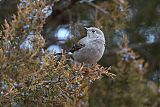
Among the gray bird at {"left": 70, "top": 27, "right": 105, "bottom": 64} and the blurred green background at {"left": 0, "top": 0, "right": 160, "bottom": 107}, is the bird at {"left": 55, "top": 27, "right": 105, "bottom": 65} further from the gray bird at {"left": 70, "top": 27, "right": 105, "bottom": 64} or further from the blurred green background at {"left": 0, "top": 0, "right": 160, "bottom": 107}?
the blurred green background at {"left": 0, "top": 0, "right": 160, "bottom": 107}

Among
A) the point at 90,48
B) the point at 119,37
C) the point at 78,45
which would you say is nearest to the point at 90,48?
the point at 90,48

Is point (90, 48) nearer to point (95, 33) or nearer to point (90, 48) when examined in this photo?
point (90, 48)

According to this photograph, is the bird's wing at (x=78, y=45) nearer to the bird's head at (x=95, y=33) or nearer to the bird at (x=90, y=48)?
the bird at (x=90, y=48)

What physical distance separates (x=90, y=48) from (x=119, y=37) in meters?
1.35

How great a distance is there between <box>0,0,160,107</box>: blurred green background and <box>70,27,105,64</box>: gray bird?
27 cm

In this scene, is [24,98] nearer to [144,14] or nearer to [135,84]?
[135,84]

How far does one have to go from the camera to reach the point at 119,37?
6766 mm

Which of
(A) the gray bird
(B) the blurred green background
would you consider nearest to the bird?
(A) the gray bird

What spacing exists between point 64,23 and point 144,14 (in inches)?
50.3

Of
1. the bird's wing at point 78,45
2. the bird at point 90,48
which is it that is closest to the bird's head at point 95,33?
the bird at point 90,48

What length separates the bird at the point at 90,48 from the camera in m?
5.39

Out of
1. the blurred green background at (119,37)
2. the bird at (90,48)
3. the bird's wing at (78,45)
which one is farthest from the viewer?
the blurred green background at (119,37)

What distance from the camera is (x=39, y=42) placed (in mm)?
4176

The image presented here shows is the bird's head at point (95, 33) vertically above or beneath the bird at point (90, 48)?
above
